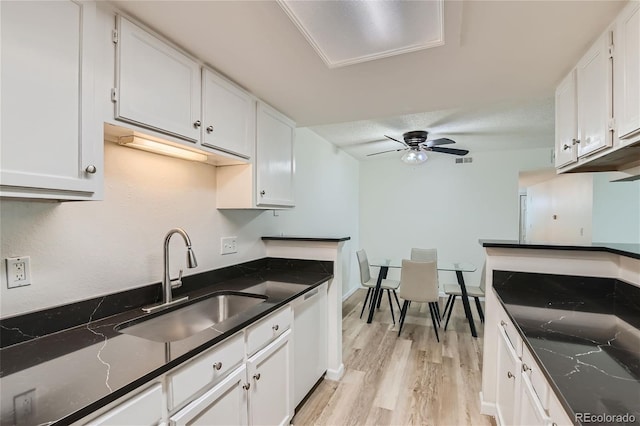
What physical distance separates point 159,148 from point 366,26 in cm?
117

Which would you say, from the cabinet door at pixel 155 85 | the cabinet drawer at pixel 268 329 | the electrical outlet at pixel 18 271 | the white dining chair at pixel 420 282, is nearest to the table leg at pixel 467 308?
the white dining chair at pixel 420 282

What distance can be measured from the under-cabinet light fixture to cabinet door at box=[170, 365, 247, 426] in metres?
1.15

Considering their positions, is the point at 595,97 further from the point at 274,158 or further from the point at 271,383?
the point at 271,383

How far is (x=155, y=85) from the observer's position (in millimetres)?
1275

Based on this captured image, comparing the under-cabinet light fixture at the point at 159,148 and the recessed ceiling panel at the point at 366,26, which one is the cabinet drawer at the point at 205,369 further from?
the recessed ceiling panel at the point at 366,26

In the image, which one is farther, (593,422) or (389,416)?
(389,416)

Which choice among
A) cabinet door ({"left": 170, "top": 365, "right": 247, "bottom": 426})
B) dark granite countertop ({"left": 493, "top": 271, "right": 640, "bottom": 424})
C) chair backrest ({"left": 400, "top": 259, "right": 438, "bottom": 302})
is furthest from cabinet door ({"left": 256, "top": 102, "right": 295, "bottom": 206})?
chair backrest ({"left": 400, "top": 259, "right": 438, "bottom": 302})

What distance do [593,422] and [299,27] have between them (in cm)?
160

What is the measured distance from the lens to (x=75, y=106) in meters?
1.00

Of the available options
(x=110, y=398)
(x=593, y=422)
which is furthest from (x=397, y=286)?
(x=110, y=398)

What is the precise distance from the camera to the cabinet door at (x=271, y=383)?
1.44 metres

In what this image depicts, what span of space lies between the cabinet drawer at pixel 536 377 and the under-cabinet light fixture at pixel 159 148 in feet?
6.08

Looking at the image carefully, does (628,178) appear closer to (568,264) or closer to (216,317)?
(568,264)

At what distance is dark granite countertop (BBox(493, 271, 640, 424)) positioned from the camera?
0.79 m
